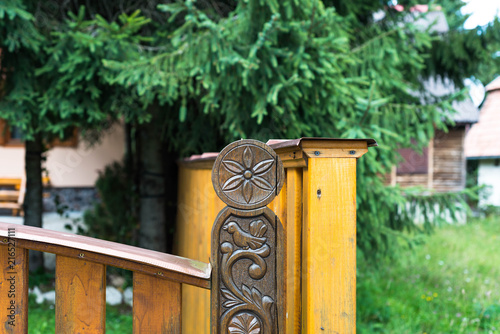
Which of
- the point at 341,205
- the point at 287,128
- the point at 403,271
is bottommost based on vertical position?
the point at 403,271

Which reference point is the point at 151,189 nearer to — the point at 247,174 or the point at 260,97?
the point at 260,97

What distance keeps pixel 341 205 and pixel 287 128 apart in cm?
186

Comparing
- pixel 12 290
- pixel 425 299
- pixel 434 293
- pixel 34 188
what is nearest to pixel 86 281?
pixel 12 290

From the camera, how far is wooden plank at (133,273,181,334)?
1.13m

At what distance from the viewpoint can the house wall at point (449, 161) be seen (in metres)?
12.8

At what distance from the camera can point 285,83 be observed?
253 centimetres

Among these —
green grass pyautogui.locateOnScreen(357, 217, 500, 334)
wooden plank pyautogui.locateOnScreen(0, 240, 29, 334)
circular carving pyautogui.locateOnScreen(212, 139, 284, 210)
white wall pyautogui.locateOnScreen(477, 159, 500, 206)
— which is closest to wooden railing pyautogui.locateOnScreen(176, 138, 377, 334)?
A: circular carving pyautogui.locateOnScreen(212, 139, 284, 210)

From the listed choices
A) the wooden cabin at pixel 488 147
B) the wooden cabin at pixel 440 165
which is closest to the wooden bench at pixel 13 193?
the wooden cabin at pixel 440 165

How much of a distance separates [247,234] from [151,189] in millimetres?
3497

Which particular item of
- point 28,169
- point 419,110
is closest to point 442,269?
point 419,110

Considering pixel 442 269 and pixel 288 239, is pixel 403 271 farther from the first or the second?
pixel 288 239

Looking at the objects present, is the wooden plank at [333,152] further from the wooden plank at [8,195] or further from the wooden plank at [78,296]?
the wooden plank at [8,195]

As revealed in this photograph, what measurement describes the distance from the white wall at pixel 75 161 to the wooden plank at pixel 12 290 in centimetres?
757

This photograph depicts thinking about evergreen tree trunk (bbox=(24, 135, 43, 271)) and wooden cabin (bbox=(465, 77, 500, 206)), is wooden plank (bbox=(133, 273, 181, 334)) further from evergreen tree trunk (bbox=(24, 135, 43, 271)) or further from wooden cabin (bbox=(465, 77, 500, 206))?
wooden cabin (bbox=(465, 77, 500, 206))
